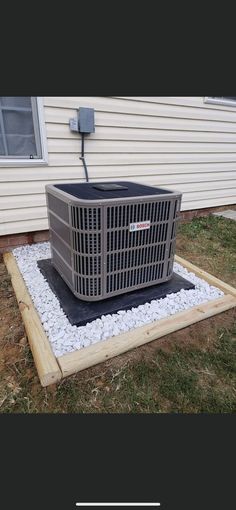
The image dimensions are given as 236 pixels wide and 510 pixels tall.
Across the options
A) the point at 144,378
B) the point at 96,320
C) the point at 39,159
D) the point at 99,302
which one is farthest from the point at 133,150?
the point at 144,378

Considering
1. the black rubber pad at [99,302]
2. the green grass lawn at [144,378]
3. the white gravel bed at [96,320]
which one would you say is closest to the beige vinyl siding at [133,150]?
the white gravel bed at [96,320]

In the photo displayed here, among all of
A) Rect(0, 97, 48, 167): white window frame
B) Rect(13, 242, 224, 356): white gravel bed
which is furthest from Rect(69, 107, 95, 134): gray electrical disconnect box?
Rect(13, 242, 224, 356): white gravel bed

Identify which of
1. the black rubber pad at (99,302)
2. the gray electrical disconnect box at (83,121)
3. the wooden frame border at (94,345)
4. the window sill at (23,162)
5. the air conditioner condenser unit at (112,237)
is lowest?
the wooden frame border at (94,345)

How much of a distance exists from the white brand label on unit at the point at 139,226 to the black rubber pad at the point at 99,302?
0.58 metres

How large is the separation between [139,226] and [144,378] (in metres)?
0.99

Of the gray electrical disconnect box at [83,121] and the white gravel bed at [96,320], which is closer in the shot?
the white gravel bed at [96,320]

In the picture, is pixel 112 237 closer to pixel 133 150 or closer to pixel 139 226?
pixel 139 226

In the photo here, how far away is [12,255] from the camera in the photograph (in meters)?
Answer: 3.01

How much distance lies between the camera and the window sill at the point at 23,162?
280cm

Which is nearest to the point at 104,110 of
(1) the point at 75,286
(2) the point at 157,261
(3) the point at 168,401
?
(2) the point at 157,261

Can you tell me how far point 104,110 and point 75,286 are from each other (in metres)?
2.24

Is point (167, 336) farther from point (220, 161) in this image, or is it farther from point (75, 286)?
point (220, 161)

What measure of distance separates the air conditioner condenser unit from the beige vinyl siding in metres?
0.96

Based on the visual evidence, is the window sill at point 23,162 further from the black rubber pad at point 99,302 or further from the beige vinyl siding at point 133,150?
the black rubber pad at point 99,302
